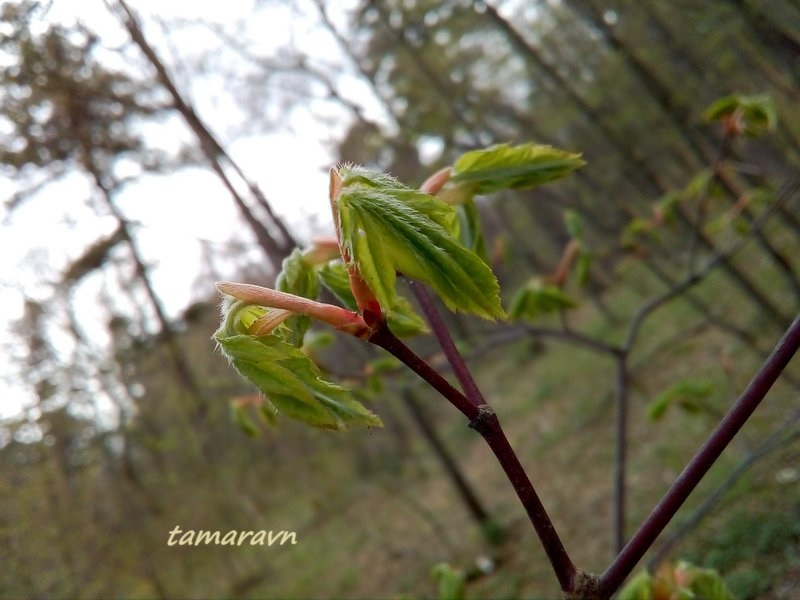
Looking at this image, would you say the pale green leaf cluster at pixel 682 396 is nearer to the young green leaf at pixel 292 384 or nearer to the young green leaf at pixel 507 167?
the young green leaf at pixel 507 167

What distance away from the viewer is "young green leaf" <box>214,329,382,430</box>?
651 millimetres

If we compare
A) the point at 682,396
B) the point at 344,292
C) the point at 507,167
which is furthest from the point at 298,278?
the point at 682,396

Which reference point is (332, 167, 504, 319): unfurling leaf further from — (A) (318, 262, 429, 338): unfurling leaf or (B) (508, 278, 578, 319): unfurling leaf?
(B) (508, 278, 578, 319): unfurling leaf

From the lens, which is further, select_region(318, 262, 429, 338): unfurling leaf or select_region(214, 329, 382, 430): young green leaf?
select_region(318, 262, 429, 338): unfurling leaf

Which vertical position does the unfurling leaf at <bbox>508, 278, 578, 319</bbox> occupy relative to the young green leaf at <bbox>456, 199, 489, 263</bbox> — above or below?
below

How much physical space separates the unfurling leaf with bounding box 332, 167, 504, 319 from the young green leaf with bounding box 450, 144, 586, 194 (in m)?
0.30

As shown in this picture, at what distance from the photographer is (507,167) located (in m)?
0.93

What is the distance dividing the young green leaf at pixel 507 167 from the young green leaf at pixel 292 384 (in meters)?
0.42

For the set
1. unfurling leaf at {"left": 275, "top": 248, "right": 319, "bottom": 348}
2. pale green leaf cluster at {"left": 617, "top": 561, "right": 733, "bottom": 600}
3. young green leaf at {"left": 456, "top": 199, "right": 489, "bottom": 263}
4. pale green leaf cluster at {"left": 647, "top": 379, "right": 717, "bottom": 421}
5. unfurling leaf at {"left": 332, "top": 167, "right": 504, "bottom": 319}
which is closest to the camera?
unfurling leaf at {"left": 332, "top": 167, "right": 504, "bottom": 319}

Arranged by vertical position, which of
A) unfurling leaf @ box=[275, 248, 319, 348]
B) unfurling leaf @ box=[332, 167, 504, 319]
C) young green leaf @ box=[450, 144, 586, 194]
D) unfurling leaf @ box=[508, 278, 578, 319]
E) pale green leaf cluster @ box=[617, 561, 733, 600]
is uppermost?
unfurling leaf @ box=[275, 248, 319, 348]

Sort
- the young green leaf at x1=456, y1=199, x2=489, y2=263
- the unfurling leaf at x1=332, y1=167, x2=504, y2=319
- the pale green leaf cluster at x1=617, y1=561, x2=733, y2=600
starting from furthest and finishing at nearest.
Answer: the pale green leaf cluster at x1=617, y1=561, x2=733, y2=600, the young green leaf at x1=456, y1=199, x2=489, y2=263, the unfurling leaf at x1=332, y1=167, x2=504, y2=319

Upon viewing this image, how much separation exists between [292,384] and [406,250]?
0.20 m

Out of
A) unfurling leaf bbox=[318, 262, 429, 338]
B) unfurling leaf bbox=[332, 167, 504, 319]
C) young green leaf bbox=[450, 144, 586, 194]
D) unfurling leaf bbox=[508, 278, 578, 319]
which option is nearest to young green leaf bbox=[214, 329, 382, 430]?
unfurling leaf bbox=[332, 167, 504, 319]

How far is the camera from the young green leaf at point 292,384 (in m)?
0.65
